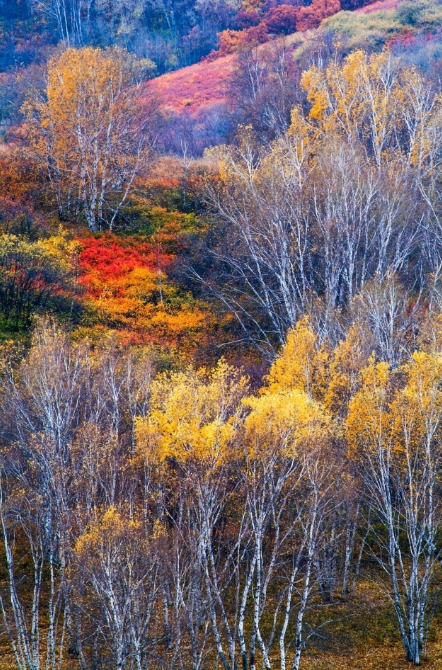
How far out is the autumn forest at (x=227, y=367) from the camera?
76.3ft

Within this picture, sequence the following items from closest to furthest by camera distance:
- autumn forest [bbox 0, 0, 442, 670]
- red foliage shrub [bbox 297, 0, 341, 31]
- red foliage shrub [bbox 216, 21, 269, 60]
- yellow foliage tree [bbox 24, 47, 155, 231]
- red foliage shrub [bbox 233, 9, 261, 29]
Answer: autumn forest [bbox 0, 0, 442, 670], yellow foliage tree [bbox 24, 47, 155, 231], red foliage shrub [bbox 297, 0, 341, 31], red foliage shrub [bbox 216, 21, 269, 60], red foliage shrub [bbox 233, 9, 261, 29]

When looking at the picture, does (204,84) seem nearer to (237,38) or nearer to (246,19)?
(237,38)

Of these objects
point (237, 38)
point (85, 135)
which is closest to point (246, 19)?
point (237, 38)

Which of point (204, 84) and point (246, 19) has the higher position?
point (246, 19)

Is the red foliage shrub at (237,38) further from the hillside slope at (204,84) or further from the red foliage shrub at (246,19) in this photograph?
the red foliage shrub at (246,19)

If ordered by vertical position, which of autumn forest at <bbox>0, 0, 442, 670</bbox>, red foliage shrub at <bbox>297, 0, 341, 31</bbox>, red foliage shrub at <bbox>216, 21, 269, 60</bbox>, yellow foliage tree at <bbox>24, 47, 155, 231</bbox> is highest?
red foliage shrub at <bbox>297, 0, 341, 31</bbox>

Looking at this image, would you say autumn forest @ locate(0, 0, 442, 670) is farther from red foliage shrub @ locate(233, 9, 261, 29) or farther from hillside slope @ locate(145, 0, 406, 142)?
red foliage shrub @ locate(233, 9, 261, 29)

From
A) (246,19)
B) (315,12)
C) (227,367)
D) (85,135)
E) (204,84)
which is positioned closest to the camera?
(227,367)

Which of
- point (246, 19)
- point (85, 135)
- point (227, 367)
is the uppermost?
point (246, 19)

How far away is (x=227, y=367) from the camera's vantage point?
34656 mm

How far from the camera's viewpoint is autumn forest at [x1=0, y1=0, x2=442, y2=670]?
23266mm

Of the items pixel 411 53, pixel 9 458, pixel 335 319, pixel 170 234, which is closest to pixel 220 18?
pixel 411 53

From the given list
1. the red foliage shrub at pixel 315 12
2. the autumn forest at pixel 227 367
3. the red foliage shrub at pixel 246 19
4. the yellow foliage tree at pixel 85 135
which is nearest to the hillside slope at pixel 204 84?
the autumn forest at pixel 227 367

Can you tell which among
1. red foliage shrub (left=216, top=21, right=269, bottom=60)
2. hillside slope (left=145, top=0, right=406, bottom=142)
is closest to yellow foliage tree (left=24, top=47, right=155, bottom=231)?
hillside slope (left=145, top=0, right=406, bottom=142)
